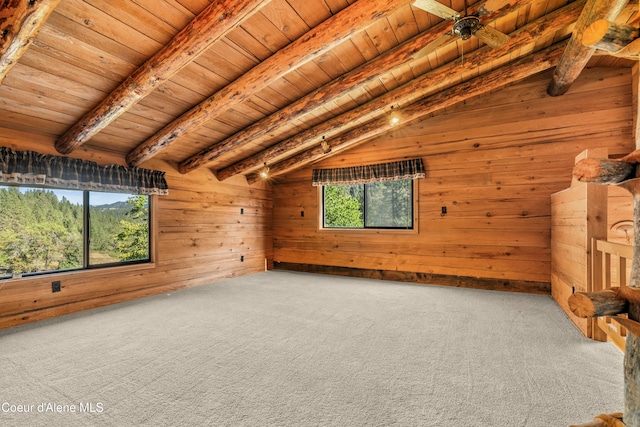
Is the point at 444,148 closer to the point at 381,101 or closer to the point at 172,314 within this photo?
the point at 381,101

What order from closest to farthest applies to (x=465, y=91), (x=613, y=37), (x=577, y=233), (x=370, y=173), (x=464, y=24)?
1. (x=613, y=37)
2. (x=464, y=24)
3. (x=577, y=233)
4. (x=465, y=91)
5. (x=370, y=173)

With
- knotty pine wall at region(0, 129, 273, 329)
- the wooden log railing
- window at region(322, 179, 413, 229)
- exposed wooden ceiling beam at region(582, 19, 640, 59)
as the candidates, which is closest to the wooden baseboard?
window at region(322, 179, 413, 229)

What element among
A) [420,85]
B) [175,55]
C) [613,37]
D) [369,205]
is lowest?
[369,205]

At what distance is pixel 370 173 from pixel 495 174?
1944 mm

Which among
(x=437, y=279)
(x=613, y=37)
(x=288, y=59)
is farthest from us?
(x=437, y=279)

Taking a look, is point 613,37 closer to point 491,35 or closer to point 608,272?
point 491,35

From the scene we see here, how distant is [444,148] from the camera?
4637mm

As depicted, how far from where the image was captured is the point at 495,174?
14.1 ft

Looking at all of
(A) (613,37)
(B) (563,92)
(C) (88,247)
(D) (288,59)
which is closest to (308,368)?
(A) (613,37)

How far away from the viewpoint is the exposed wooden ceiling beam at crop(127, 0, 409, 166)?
217 centimetres

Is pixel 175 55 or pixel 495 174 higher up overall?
pixel 175 55

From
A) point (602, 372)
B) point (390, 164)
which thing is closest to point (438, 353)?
point (602, 372)

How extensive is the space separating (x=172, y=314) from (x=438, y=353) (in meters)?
2.76

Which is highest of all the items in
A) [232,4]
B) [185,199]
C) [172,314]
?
[232,4]
